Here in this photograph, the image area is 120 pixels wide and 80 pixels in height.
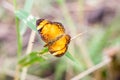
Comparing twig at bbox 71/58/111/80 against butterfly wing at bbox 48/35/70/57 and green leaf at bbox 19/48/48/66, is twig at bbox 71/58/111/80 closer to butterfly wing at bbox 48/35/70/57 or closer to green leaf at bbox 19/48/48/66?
green leaf at bbox 19/48/48/66

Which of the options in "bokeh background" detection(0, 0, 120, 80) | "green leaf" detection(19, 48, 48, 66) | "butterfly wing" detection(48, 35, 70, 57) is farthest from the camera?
"bokeh background" detection(0, 0, 120, 80)

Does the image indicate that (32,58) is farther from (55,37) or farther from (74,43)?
(74,43)

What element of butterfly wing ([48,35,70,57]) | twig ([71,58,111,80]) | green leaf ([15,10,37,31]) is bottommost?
butterfly wing ([48,35,70,57])

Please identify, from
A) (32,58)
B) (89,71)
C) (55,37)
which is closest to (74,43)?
(89,71)

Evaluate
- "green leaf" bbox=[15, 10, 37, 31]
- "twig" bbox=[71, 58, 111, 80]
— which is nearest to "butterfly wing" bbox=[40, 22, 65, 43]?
"green leaf" bbox=[15, 10, 37, 31]

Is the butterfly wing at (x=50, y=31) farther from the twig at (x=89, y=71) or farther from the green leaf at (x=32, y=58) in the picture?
the twig at (x=89, y=71)

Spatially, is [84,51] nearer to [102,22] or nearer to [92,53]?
[92,53]
